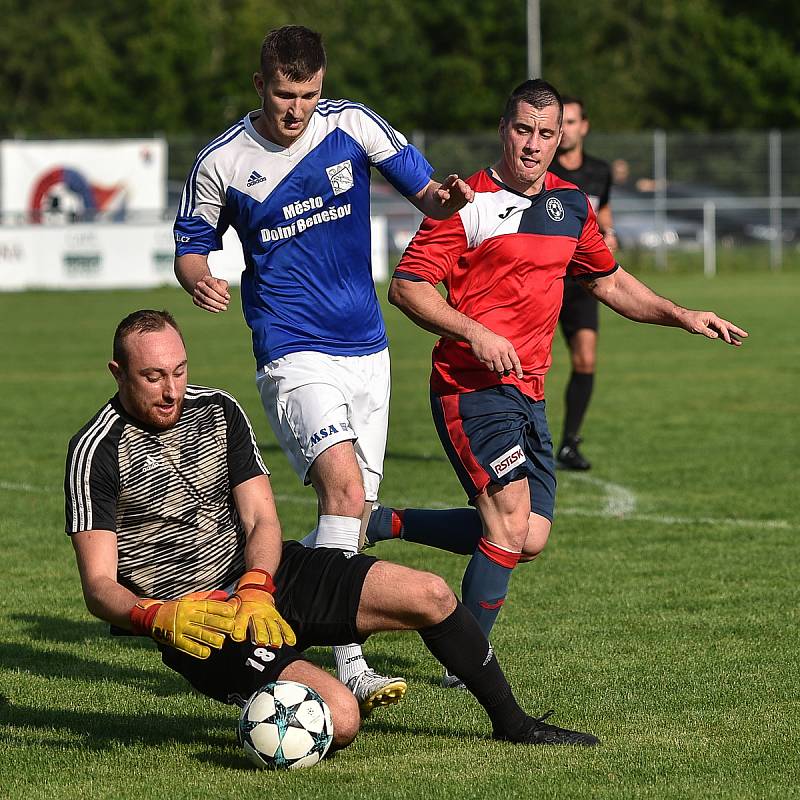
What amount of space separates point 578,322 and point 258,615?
6.55 meters

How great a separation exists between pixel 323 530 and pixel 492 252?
1224 mm

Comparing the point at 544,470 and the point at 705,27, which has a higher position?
the point at 705,27

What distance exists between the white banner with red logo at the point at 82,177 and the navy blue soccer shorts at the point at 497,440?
2803 cm

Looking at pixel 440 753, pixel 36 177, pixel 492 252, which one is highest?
pixel 36 177

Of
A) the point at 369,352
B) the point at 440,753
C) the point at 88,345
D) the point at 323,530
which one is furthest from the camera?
the point at 88,345

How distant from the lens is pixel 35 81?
61.5 m

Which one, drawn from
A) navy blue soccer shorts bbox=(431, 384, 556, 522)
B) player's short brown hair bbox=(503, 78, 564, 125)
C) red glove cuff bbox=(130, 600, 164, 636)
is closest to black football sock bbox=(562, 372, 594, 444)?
navy blue soccer shorts bbox=(431, 384, 556, 522)

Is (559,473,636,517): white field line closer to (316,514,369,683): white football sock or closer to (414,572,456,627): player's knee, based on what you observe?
(316,514,369,683): white football sock

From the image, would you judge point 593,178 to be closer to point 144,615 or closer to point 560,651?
point 560,651

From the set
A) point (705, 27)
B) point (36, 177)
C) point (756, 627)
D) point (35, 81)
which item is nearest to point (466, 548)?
point (756, 627)

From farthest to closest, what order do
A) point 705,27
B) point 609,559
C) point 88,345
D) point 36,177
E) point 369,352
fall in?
point 705,27
point 36,177
point 88,345
point 609,559
point 369,352

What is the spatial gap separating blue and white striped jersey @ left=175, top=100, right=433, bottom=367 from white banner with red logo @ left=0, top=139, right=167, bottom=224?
27694 mm

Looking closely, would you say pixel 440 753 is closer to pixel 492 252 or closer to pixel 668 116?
pixel 492 252

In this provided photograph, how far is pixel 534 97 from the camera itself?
5.61m
